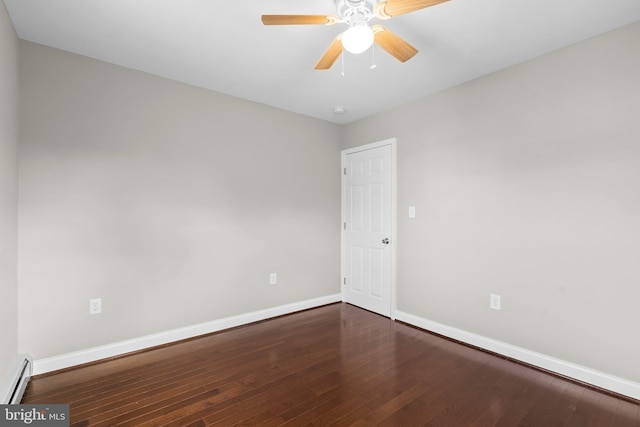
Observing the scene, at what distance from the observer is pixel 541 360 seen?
2.36m

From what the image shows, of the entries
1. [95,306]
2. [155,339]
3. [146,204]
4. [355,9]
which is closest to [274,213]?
[146,204]

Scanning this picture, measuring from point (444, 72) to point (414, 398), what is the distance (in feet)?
8.86

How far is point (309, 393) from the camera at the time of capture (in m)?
2.03

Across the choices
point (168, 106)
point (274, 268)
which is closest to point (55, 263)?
point (168, 106)

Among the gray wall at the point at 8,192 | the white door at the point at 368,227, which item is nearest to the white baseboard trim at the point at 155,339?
the gray wall at the point at 8,192

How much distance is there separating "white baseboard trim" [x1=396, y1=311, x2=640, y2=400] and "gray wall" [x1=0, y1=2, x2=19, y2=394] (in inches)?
134

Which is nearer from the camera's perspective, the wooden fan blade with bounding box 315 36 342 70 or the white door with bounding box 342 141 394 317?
the wooden fan blade with bounding box 315 36 342 70

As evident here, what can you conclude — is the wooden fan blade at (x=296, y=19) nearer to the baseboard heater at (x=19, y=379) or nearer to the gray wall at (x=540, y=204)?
the gray wall at (x=540, y=204)

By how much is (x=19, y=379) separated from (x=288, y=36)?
3019 millimetres

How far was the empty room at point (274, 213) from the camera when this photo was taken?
6.23 ft

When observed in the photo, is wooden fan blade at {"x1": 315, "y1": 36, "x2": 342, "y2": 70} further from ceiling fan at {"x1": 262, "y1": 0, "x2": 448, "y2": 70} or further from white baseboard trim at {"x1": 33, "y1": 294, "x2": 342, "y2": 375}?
white baseboard trim at {"x1": 33, "y1": 294, "x2": 342, "y2": 375}

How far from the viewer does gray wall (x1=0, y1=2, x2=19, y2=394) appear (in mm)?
1786

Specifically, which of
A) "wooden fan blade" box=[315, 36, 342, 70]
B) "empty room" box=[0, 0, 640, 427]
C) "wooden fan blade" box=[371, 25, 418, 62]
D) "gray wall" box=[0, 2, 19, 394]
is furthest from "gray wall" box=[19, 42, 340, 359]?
"wooden fan blade" box=[371, 25, 418, 62]

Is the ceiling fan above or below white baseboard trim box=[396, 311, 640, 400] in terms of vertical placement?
above
